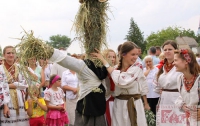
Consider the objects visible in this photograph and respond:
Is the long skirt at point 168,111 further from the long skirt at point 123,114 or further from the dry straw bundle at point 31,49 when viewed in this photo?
the dry straw bundle at point 31,49

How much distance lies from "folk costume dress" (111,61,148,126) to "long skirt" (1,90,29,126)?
1891 mm

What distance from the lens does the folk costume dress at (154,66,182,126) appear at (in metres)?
5.30

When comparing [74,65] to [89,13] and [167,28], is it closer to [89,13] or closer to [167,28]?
[89,13]

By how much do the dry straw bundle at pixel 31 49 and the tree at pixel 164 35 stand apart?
57377 mm

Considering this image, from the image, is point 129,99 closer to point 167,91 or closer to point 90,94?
point 90,94

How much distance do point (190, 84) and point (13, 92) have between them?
296 cm

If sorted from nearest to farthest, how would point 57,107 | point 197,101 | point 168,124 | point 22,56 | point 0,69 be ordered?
point 22,56, point 197,101, point 0,69, point 168,124, point 57,107

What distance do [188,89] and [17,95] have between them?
114 inches

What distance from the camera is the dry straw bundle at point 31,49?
3.72 metres

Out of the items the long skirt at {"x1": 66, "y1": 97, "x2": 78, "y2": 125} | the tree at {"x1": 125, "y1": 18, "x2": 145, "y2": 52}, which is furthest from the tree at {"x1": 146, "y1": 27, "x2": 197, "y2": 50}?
the long skirt at {"x1": 66, "y1": 97, "x2": 78, "y2": 125}

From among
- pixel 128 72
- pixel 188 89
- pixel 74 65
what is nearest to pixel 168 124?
pixel 188 89

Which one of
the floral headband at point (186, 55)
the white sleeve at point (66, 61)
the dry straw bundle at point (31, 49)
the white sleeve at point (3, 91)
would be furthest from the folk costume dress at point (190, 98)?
the white sleeve at point (3, 91)

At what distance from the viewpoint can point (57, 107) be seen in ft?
22.0

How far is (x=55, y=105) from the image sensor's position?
6.77 meters
